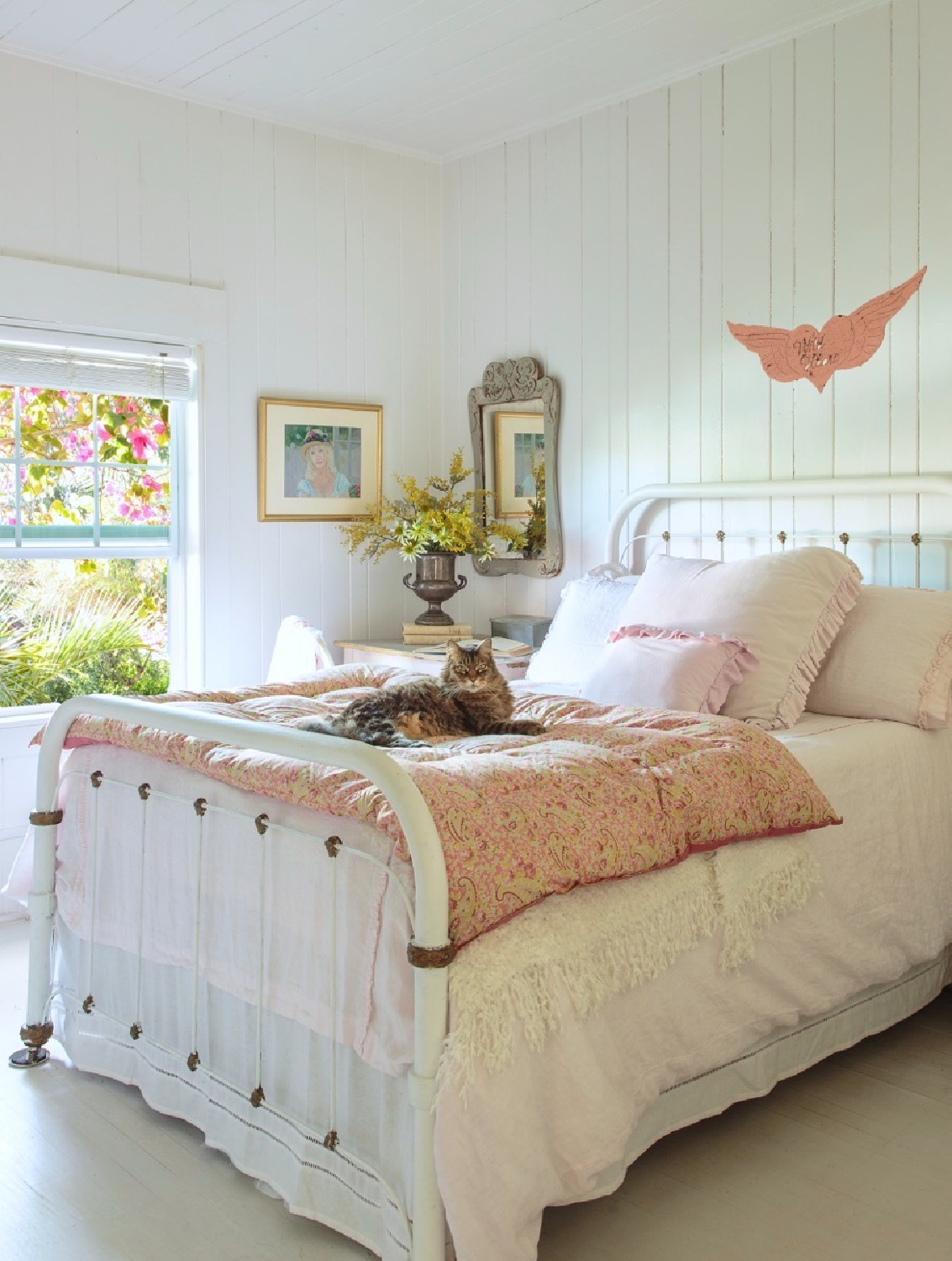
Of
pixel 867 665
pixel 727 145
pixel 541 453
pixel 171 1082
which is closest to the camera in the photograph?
pixel 171 1082

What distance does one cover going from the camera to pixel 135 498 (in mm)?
4168

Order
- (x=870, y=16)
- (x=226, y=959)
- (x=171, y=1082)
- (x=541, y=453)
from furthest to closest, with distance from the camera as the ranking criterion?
1. (x=541, y=453)
2. (x=870, y=16)
3. (x=171, y=1082)
4. (x=226, y=959)

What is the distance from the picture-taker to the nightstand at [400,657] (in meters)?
4.02

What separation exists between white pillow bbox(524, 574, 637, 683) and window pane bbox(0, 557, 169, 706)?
4.49 ft

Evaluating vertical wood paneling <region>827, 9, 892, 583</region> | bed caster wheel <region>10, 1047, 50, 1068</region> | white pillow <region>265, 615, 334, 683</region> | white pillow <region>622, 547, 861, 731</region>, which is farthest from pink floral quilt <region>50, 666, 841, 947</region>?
vertical wood paneling <region>827, 9, 892, 583</region>

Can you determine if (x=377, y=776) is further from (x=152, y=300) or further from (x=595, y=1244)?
(x=152, y=300)

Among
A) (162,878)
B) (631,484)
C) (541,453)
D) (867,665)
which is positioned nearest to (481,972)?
(162,878)

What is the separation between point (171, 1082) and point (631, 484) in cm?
242

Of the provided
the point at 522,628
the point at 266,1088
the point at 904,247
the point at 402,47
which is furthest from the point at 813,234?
the point at 266,1088

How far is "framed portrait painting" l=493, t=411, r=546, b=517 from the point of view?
14.4 feet

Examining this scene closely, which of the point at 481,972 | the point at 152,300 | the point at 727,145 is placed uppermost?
the point at 727,145

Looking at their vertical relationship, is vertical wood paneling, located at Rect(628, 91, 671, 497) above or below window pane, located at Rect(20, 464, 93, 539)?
above

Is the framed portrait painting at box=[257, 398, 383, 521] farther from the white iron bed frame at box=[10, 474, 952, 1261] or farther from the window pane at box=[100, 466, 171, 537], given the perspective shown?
the white iron bed frame at box=[10, 474, 952, 1261]

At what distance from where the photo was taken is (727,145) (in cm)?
374
